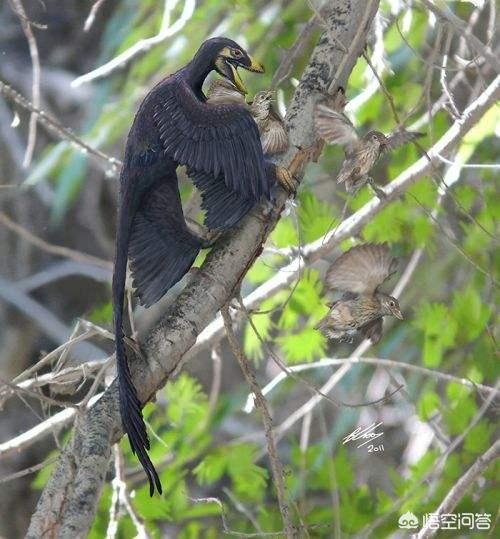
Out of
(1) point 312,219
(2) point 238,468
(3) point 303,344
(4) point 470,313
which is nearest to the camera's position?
(1) point 312,219

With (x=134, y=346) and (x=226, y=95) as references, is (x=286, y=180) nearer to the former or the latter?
(x=226, y=95)

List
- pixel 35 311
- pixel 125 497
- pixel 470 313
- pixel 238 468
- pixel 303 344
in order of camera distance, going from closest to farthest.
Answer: pixel 125 497, pixel 303 344, pixel 470 313, pixel 238 468, pixel 35 311

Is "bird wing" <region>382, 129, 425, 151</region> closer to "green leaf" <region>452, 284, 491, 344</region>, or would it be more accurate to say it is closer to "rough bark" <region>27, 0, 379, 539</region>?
"rough bark" <region>27, 0, 379, 539</region>

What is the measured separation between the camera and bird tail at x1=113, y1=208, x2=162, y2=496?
3.01ft

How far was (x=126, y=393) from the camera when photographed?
0.92 metres

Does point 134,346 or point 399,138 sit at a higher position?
point 399,138

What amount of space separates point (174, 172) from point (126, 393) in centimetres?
21

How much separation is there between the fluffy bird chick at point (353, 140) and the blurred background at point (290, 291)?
0.18 metres

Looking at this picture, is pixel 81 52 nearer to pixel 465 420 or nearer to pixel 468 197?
pixel 468 197

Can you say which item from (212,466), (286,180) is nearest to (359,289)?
(286,180)

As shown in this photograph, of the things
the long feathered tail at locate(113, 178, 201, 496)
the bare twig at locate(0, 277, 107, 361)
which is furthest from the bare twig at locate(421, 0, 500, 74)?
the bare twig at locate(0, 277, 107, 361)

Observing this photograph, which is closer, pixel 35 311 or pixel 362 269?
pixel 362 269

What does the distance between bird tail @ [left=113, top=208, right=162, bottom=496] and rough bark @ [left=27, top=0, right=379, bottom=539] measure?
33mm

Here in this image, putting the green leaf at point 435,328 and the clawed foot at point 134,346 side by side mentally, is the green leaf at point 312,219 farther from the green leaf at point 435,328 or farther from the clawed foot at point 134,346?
the clawed foot at point 134,346
